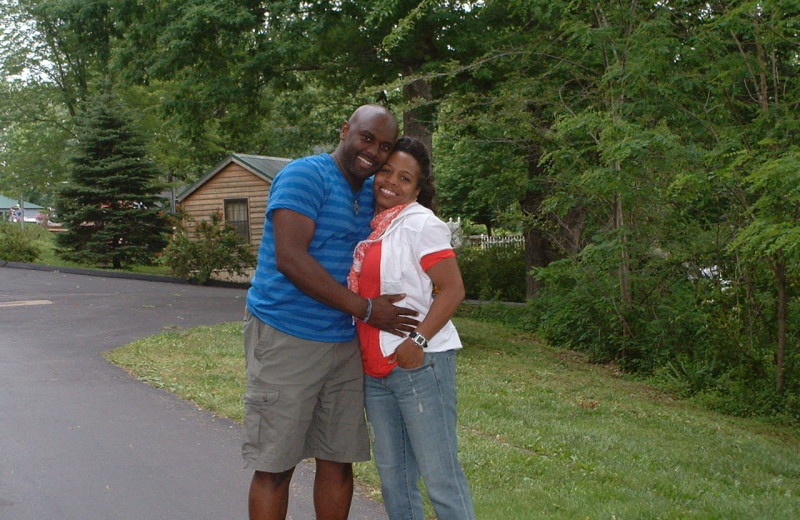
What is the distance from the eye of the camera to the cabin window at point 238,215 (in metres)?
27.6

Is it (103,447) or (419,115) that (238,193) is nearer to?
(419,115)

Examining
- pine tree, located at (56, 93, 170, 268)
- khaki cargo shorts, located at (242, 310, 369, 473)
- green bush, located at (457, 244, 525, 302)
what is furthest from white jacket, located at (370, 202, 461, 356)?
pine tree, located at (56, 93, 170, 268)

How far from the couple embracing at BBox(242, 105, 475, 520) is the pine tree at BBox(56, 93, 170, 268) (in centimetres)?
2306

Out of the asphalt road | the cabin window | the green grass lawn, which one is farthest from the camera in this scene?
the cabin window

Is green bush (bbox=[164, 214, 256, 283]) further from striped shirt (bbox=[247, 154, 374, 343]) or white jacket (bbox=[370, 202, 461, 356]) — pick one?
white jacket (bbox=[370, 202, 461, 356])

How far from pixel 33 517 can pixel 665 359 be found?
9.24 m

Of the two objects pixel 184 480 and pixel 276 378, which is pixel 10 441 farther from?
pixel 276 378

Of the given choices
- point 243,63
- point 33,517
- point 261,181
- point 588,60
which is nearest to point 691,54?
point 588,60

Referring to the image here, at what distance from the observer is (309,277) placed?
3295 millimetres

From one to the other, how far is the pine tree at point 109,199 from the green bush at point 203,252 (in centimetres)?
343

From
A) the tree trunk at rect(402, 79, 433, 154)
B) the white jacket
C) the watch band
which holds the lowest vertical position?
the watch band

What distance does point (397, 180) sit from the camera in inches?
139

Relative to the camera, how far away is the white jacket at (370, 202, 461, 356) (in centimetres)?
330

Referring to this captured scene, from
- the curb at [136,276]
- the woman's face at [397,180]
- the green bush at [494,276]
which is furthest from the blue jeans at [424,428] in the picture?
the green bush at [494,276]
